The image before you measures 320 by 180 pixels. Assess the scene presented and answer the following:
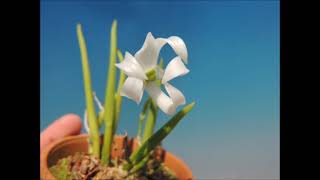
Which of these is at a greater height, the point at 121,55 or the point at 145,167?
the point at 121,55

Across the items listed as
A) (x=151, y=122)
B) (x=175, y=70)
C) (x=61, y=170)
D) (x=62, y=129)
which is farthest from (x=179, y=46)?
(x=62, y=129)

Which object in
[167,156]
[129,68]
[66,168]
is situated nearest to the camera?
[129,68]

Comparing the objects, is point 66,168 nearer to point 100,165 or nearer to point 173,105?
point 100,165

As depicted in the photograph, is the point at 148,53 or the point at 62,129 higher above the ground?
the point at 148,53

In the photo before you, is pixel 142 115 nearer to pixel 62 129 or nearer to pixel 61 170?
pixel 61 170

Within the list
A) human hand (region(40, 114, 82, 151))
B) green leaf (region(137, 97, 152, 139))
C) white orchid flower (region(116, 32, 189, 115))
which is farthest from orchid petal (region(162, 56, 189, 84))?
human hand (region(40, 114, 82, 151))

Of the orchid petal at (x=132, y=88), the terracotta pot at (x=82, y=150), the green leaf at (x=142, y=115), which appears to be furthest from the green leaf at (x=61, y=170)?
the orchid petal at (x=132, y=88)

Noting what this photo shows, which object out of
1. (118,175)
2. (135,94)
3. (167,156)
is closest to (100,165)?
(118,175)
